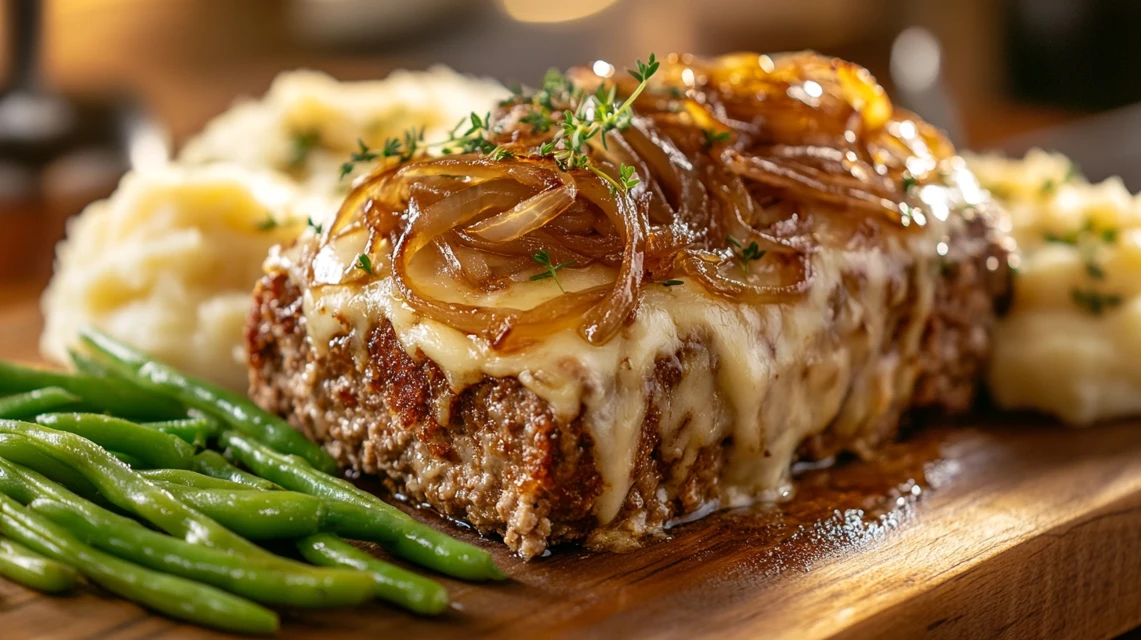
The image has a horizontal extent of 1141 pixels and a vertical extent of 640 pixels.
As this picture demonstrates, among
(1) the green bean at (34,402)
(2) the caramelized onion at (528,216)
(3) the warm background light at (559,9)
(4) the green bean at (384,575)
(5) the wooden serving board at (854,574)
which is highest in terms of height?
(3) the warm background light at (559,9)

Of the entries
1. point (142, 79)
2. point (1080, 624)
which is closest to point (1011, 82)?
point (142, 79)

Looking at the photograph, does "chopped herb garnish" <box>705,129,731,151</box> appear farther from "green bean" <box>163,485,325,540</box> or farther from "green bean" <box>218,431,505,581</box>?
"green bean" <box>163,485,325,540</box>

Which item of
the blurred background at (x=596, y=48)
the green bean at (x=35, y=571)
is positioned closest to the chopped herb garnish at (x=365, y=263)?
the green bean at (x=35, y=571)

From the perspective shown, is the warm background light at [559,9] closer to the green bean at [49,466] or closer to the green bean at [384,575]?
the green bean at [49,466]

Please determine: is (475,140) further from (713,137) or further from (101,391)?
(101,391)

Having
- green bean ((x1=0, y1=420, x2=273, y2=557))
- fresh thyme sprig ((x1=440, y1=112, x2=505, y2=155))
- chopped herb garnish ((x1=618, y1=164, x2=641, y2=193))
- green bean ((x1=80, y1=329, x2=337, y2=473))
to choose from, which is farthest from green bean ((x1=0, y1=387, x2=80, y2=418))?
chopped herb garnish ((x1=618, y1=164, x2=641, y2=193))

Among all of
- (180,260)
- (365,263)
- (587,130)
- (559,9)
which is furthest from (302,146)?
(559,9)
